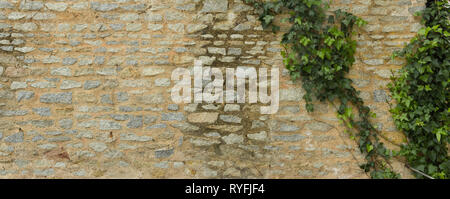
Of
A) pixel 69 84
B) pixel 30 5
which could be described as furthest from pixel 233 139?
pixel 30 5

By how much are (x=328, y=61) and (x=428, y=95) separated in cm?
98

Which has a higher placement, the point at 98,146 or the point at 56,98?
the point at 56,98

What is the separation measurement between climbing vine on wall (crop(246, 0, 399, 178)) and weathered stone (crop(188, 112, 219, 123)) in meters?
0.89

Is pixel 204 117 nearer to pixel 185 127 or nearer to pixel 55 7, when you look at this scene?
pixel 185 127

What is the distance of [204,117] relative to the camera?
317 centimetres

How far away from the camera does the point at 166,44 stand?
10.5 feet

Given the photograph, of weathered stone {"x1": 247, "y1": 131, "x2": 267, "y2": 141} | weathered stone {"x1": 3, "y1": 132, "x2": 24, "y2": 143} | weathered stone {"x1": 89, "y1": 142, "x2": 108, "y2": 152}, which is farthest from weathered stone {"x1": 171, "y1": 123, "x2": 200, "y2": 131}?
weathered stone {"x1": 3, "y1": 132, "x2": 24, "y2": 143}

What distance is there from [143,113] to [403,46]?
8.78 feet

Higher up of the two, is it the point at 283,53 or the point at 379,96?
the point at 283,53

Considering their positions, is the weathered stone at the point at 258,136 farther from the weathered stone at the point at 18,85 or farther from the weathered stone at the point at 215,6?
the weathered stone at the point at 18,85

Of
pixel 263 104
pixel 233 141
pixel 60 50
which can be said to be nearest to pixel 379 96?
pixel 263 104

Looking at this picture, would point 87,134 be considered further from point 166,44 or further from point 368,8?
point 368,8

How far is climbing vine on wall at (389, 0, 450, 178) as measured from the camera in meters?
2.95

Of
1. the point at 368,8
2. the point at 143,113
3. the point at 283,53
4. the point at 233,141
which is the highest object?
the point at 368,8
